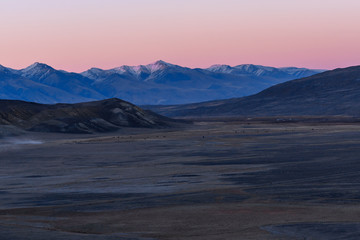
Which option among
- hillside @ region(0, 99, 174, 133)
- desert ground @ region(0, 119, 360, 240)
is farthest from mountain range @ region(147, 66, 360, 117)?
desert ground @ region(0, 119, 360, 240)

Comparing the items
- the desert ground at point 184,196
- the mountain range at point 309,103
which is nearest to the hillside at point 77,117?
the desert ground at point 184,196

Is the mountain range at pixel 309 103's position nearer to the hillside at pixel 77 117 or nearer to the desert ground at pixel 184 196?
the hillside at pixel 77 117

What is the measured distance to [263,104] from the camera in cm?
19088

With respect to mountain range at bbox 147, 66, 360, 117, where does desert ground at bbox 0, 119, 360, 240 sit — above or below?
below

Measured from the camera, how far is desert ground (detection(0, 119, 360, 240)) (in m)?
19.2

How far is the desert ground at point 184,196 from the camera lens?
19250 mm

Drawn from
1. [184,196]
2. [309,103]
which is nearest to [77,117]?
[184,196]

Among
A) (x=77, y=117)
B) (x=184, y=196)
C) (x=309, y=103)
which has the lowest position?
(x=184, y=196)

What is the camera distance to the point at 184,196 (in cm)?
2625

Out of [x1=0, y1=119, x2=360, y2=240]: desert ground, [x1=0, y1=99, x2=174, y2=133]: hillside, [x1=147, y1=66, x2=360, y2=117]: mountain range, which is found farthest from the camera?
[x1=147, y1=66, x2=360, y2=117]: mountain range

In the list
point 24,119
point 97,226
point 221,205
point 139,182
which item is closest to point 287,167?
point 139,182

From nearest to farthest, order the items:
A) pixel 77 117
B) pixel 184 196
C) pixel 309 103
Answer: pixel 184 196, pixel 77 117, pixel 309 103

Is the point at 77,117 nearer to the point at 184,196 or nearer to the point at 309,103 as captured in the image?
the point at 184,196

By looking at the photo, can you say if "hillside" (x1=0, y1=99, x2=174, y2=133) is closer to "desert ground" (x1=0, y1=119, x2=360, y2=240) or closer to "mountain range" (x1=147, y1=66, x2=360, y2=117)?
"desert ground" (x1=0, y1=119, x2=360, y2=240)
